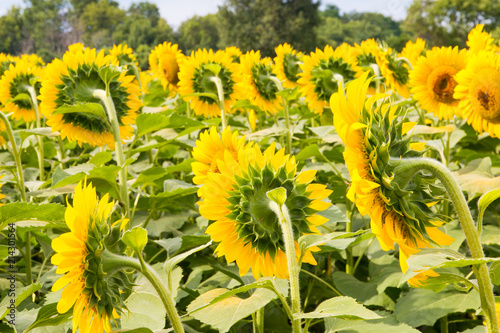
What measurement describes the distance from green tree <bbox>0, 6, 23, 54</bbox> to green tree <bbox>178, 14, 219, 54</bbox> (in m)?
14.6

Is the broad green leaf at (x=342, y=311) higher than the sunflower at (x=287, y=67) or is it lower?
lower

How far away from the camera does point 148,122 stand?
5.47 feet

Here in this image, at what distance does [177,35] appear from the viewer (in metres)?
46.1

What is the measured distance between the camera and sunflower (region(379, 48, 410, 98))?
8.60 ft

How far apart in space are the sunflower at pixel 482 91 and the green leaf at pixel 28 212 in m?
1.42

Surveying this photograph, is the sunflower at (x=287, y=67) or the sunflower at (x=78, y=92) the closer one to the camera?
the sunflower at (x=78, y=92)

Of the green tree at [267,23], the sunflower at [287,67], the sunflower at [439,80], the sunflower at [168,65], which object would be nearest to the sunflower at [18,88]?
the sunflower at [168,65]

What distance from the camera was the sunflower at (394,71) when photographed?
8.60ft

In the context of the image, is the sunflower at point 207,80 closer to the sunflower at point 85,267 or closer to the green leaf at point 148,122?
the green leaf at point 148,122

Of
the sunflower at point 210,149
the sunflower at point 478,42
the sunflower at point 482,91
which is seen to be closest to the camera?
the sunflower at point 210,149

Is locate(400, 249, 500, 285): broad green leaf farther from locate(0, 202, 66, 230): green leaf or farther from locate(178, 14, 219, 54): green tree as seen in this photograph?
locate(178, 14, 219, 54): green tree

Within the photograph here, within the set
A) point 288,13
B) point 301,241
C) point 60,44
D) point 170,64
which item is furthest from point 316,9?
point 301,241

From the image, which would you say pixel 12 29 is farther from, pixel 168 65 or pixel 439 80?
pixel 439 80

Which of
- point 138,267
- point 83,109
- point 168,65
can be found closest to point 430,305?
point 138,267
